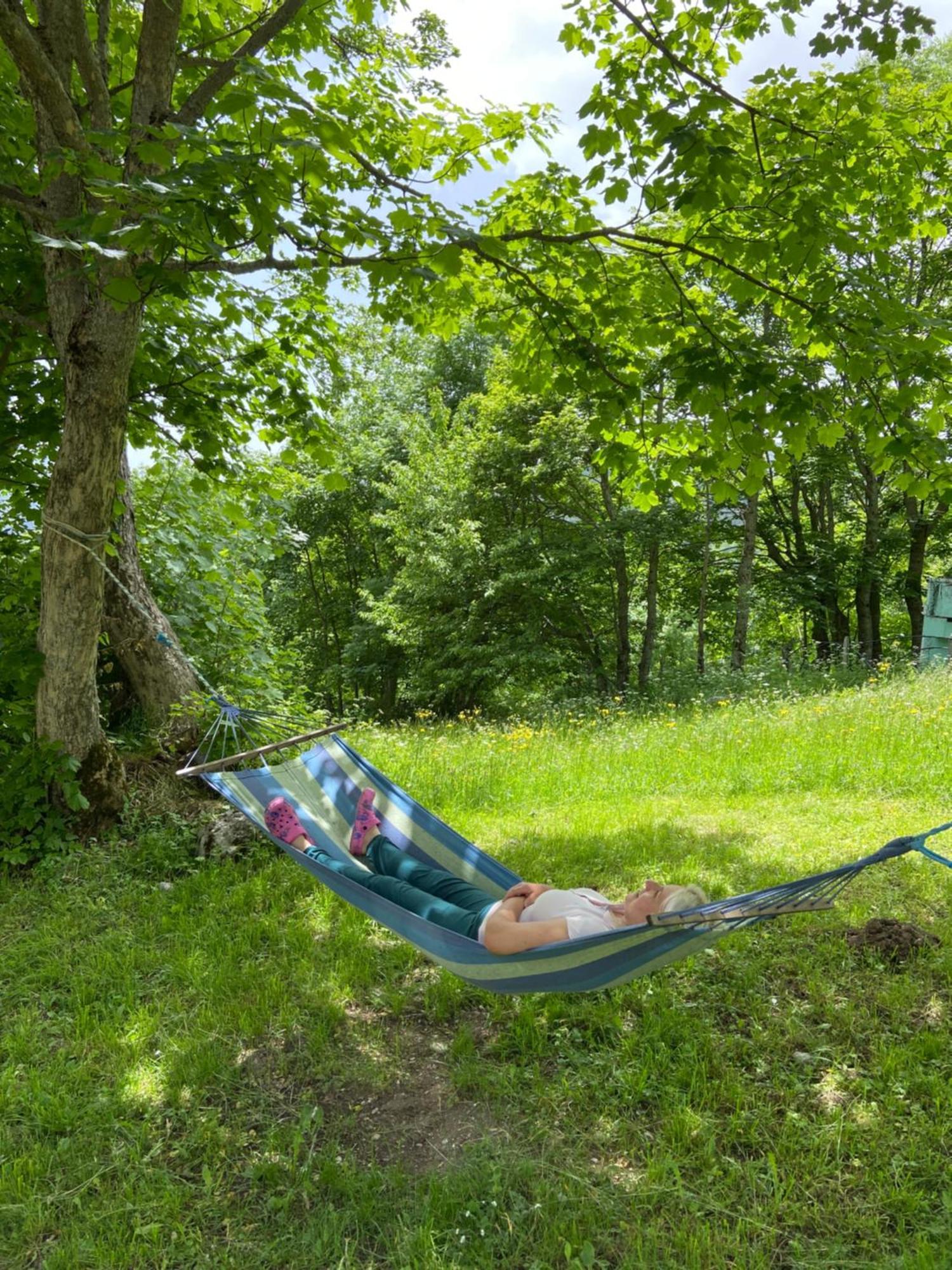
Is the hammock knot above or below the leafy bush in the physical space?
above

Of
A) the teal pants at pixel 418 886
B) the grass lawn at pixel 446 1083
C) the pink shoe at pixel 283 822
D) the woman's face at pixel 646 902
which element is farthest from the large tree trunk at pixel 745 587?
the woman's face at pixel 646 902

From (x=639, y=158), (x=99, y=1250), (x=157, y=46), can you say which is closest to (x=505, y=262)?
(x=639, y=158)

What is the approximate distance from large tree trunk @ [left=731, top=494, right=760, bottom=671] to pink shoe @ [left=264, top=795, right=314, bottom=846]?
316 inches

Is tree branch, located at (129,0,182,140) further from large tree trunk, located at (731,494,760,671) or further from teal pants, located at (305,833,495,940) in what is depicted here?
large tree trunk, located at (731,494,760,671)

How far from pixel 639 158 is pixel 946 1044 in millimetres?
2995

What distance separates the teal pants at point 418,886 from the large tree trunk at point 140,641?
5.99 feet

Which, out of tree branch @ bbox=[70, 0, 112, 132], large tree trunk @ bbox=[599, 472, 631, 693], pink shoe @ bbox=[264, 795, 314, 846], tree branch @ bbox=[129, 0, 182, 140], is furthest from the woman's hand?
large tree trunk @ bbox=[599, 472, 631, 693]

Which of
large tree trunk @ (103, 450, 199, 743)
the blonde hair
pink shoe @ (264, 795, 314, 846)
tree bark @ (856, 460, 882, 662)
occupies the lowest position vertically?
pink shoe @ (264, 795, 314, 846)

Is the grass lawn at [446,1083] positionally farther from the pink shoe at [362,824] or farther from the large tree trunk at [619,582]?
the large tree trunk at [619,582]

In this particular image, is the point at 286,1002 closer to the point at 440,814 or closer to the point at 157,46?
the point at 440,814

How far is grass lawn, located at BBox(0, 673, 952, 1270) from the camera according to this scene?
5.44 ft

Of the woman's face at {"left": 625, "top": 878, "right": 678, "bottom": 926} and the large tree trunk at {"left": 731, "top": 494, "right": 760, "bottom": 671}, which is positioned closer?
the woman's face at {"left": 625, "top": 878, "right": 678, "bottom": 926}

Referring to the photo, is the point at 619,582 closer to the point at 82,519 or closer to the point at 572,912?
the point at 82,519

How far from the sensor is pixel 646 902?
84.1 inches
